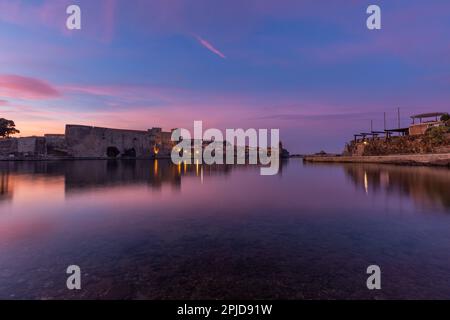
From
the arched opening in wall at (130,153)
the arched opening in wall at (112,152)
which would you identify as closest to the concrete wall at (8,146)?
the arched opening in wall at (112,152)

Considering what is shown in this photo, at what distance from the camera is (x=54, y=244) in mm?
5215

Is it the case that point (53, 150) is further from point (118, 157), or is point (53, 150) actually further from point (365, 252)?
point (365, 252)

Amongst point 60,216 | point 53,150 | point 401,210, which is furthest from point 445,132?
point 53,150

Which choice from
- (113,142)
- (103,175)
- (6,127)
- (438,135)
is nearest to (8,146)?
(6,127)

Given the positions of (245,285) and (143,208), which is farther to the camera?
(143,208)

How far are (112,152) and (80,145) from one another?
920 cm

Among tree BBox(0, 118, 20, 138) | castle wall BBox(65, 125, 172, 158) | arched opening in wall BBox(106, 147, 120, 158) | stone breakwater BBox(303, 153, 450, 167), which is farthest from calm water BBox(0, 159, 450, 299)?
tree BBox(0, 118, 20, 138)

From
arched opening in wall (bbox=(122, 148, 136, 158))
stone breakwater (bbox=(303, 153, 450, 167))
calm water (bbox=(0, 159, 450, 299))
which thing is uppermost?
arched opening in wall (bbox=(122, 148, 136, 158))

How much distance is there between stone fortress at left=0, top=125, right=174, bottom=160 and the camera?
58.8m

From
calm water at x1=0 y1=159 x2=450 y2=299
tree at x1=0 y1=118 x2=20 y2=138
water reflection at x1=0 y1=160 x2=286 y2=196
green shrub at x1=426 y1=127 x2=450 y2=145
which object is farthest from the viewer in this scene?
tree at x1=0 y1=118 x2=20 y2=138

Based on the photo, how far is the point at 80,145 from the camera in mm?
61656

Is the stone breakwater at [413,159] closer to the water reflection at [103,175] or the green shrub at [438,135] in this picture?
the green shrub at [438,135]

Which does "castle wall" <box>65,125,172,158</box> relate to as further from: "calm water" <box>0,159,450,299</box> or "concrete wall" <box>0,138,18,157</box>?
"calm water" <box>0,159,450,299</box>
